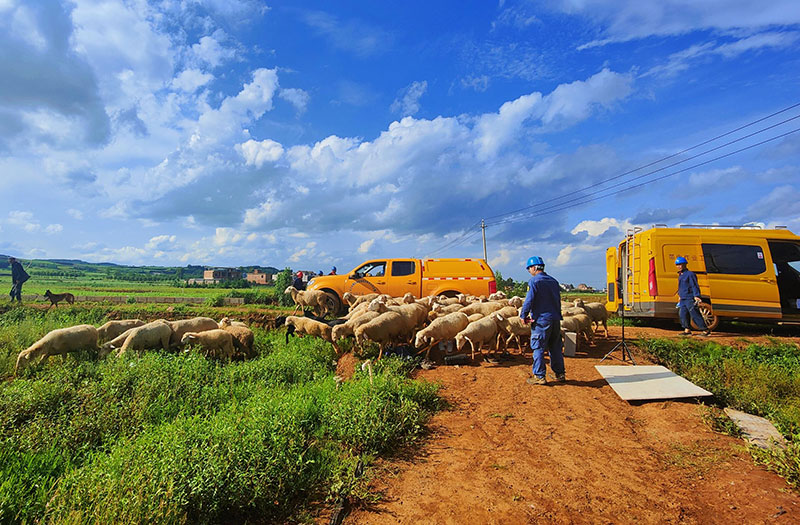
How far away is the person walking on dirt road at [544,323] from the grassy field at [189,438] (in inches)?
79.0

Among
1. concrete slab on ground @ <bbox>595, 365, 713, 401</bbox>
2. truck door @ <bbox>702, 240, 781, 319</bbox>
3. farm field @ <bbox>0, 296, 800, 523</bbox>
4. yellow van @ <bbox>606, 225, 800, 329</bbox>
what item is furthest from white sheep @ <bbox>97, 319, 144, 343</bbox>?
truck door @ <bbox>702, 240, 781, 319</bbox>

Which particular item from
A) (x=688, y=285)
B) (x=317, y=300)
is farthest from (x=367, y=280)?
(x=688, y=285)

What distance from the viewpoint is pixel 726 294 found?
1185 cm

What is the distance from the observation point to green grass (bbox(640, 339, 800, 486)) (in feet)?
13.4

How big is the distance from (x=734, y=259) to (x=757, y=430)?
376 inches

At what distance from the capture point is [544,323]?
6988 mm

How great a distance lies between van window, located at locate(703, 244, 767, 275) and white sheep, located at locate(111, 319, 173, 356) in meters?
15.5

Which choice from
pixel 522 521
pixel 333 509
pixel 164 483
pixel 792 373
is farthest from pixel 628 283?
pixel 164 483

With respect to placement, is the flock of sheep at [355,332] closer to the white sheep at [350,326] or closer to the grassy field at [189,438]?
the white sheep at [350,326]

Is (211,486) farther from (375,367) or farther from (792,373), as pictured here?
(792,373)

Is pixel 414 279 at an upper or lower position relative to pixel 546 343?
upper

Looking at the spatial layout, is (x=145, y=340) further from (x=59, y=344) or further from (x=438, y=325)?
(x=438, y=325)

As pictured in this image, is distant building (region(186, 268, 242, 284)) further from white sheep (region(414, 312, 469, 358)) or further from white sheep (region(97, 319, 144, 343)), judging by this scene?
white sheep (region(414, 312, 469, 358))

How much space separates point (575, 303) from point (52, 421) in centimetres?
1209
